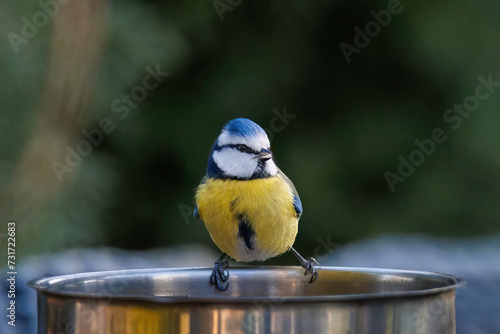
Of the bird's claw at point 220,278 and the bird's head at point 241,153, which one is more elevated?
the bird's head at point 241,153

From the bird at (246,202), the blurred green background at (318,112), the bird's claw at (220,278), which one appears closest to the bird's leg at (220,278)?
the bird's claw at (220,278)

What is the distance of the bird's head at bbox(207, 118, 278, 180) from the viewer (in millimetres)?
1314

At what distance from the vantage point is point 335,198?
232 centimetres

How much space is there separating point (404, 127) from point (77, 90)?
1.09m

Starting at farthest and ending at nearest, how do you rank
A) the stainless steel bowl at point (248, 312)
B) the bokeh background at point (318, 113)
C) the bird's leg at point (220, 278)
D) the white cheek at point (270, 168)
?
the bokeh background at point (318, 113) < the white cheek at point (270, 168) < the bird's leg at point (220, 278) < the stainless steel bowl at point (248, 312)

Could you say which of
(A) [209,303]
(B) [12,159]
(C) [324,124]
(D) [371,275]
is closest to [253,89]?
(C) [324,124]

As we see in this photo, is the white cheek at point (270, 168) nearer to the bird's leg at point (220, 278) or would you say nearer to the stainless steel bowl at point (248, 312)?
the bird's leg at point (220, 278)

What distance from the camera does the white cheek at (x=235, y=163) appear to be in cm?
139

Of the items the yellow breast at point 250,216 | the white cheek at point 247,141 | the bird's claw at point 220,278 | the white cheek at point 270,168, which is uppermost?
the white cheek at point 247,141

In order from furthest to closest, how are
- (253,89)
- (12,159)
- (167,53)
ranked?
(253,89), (167,53), (12,159)

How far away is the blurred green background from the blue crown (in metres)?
0.78

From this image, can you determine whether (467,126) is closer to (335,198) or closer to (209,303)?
(335,198)

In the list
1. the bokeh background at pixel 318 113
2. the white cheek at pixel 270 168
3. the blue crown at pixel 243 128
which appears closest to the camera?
the blue crown at pixel 243 128

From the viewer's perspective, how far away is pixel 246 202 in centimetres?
138
